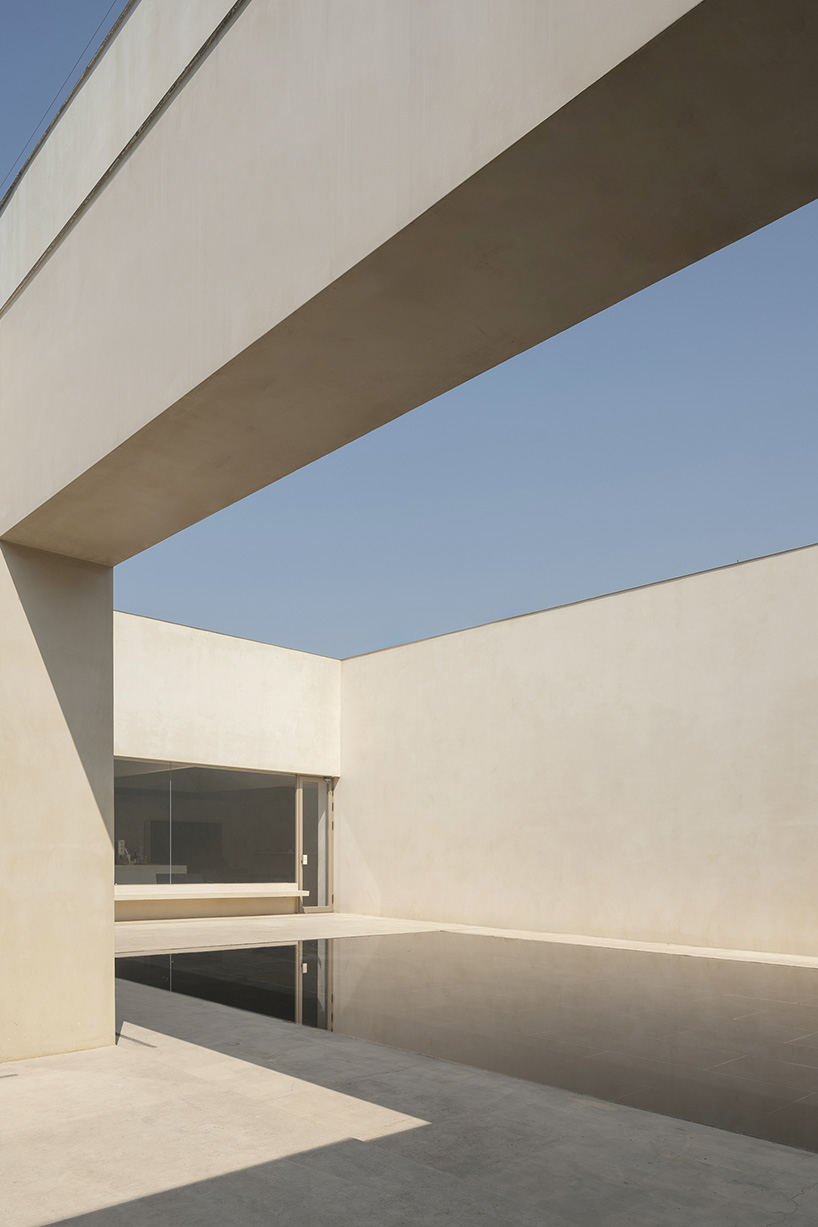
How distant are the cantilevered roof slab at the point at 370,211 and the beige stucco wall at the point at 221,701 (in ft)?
28.8

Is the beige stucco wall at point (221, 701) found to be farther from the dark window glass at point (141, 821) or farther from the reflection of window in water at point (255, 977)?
the reflection of window in water at point (255, 977)

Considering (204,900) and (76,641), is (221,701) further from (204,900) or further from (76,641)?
(76,641)

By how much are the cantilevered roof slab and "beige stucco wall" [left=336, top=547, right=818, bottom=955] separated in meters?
7.38

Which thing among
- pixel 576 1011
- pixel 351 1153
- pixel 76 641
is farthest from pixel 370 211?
pixel 576 1011

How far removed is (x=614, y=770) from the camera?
11.0m

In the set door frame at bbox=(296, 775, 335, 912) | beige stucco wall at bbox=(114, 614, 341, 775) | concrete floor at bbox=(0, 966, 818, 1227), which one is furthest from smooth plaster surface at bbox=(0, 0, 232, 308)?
door frame at bbox=(296, 775, 335, 912)

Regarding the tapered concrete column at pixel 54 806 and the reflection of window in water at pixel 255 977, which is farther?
the reflection of window in water at pixel 255 977

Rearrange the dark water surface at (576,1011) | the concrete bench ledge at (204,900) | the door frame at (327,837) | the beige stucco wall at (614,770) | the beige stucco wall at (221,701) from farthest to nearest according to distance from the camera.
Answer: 1. the door frame at (327,837)
2. the beige stucco wall at (221,701)
3. the concrete bench ledge at (204,900)
4. the beige stucco wall at (614,770)
5. the dark water surface at (576,1011)

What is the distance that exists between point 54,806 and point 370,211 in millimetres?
3669

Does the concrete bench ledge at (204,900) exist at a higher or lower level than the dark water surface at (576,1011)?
lower

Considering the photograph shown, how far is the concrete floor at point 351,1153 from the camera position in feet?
8.61

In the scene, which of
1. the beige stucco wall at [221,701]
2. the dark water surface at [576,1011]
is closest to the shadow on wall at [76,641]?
the dark water surface at [576,1011]

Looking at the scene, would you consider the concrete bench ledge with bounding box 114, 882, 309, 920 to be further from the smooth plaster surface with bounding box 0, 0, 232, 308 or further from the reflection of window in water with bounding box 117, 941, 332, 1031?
the smooth plaster surface with bounding box 0, 0, 232, 308

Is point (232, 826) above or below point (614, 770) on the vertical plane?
below
